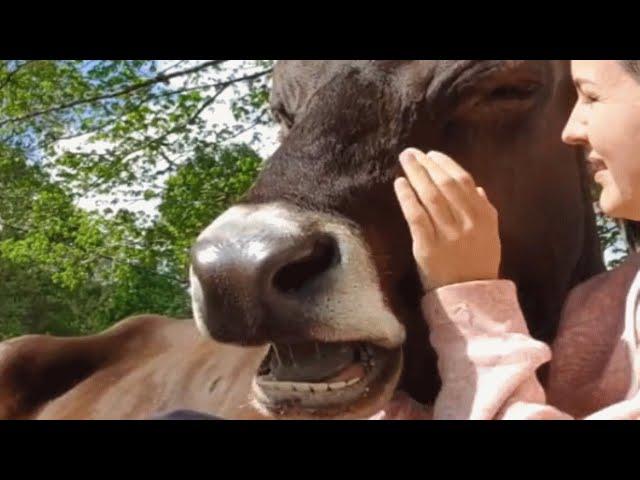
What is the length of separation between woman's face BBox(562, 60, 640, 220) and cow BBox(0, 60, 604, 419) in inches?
12.3

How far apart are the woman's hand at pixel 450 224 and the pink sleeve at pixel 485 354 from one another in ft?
0.08

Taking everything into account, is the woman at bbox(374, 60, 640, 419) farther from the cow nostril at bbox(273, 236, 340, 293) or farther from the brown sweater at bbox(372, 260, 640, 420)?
the cow nostril at bbox(273, 236, 340, 293)

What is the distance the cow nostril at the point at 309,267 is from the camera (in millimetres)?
1216

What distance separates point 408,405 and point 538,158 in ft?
1.45

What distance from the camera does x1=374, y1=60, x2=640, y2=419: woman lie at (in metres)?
1.11

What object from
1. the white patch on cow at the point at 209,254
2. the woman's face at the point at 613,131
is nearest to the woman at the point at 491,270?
the woman's face at the point at 613,131

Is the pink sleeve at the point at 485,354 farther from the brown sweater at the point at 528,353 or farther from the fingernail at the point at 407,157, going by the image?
the fingernail at the point at 407,157

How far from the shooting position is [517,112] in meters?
1.56

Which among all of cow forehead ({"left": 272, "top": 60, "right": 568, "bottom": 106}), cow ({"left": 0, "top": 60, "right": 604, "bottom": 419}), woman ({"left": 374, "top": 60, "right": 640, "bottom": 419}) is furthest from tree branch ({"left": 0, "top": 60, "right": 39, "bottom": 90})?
woman ({"left": 374, "top": 60, "right": 640, "bottom": 419})

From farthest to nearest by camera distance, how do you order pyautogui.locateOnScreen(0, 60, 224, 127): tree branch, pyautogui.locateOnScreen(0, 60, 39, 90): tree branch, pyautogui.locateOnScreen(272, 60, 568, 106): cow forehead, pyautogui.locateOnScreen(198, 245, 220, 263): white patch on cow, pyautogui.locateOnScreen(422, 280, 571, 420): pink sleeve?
pyautogui.locateOnScreen(0, 60, 39, 90): tree branch, pyautogui.locateOnScreen(0, 60, 224, 127): tree branch, pyautogui.locateOnScreen(272, 60, 568, 106): cow forehead, pyautogui.locateOnScreen(198, 245, 220, 263): white patch on cow, pyautogui.locateOnScreen(422, 280, 571, 420): pink sleeve
